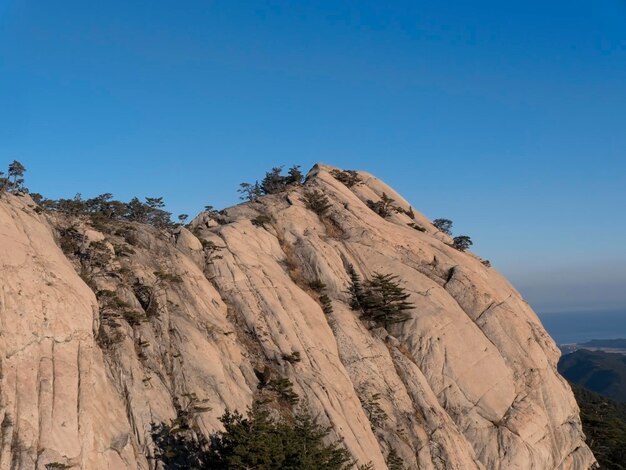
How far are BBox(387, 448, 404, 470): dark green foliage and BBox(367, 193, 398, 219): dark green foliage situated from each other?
39832 millimetres

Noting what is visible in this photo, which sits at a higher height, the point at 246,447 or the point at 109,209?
the point at 109,209

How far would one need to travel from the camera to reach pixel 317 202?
248ft

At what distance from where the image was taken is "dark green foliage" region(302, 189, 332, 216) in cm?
7550

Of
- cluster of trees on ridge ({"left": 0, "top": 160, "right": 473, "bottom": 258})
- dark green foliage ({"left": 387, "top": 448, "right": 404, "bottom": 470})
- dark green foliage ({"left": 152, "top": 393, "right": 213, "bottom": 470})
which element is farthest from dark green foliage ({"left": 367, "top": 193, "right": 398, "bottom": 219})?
dark green foliage ({"left": 152, "top": 393, "right": 213, "bottom": 470})

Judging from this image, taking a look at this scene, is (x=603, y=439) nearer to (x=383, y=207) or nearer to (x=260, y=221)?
(x=383, y=207)

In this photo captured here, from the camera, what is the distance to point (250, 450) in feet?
119

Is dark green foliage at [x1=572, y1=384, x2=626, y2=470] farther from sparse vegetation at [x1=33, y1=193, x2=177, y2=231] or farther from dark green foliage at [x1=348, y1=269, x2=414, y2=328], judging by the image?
sparse vegetation at [x1=33, y1=193, x2=177, y2=231]

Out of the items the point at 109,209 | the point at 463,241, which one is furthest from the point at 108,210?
the point at 463,241

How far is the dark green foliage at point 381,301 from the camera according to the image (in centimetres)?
6231

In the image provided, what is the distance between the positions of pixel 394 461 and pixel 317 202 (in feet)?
119

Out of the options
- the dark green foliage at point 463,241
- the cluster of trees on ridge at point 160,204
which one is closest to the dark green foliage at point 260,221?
the cluster of trees on ridge at point 160,204

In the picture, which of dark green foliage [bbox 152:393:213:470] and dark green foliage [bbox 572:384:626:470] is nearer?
dark green foliage [bbox 152:393:213:470]

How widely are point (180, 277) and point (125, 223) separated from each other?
11.4 m

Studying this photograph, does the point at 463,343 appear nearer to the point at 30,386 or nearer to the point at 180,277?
the point at 180,277
